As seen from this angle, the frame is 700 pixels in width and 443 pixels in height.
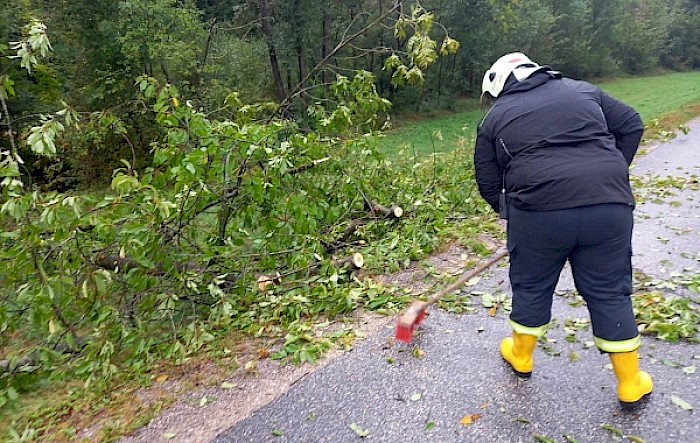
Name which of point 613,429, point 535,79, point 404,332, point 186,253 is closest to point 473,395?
point 404,332

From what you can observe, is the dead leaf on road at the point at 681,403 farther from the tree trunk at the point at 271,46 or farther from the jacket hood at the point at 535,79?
the tree trunk at the point at 271,46

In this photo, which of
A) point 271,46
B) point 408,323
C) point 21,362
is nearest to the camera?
point 408,323

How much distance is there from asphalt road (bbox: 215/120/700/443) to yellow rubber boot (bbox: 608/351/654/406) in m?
0.07

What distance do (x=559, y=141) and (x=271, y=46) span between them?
19.7 metres

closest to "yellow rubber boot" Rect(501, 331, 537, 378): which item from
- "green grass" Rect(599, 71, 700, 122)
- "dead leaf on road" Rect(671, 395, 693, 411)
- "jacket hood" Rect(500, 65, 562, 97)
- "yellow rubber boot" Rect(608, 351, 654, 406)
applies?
"yellow rubber boot" Rect(608, 351, 654, 406)

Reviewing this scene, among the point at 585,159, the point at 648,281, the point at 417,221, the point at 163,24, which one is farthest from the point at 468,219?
the point at 163,24

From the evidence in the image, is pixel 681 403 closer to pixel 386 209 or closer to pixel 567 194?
pixel 567 194

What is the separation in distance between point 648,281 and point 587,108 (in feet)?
7.03

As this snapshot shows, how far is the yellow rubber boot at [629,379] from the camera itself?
249 cm

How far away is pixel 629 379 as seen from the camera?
2512 mm

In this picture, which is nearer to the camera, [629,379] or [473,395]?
[629,379]

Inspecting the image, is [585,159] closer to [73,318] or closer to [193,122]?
[193,122]

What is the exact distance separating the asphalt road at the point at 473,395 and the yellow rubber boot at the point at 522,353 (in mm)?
61

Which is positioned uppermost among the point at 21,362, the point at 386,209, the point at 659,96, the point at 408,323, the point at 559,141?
the point at 559,141
